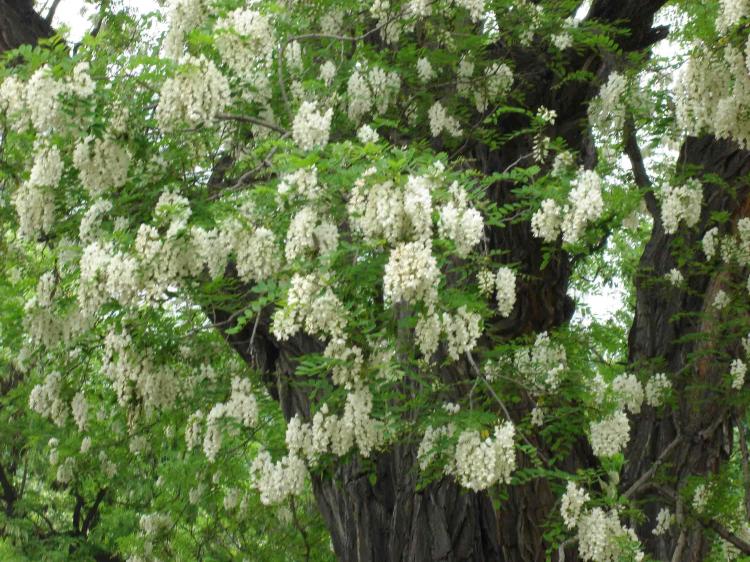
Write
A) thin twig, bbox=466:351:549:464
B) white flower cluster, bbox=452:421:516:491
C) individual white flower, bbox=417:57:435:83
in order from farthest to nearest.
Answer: individual white flower, bbox=417:57:435:83
thin twig, bbox=466:351:549:464
white flower cluster, bbox=452:421:516:491

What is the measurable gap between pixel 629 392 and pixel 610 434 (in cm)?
111

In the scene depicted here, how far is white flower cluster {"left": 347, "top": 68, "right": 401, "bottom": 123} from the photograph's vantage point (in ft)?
22.2

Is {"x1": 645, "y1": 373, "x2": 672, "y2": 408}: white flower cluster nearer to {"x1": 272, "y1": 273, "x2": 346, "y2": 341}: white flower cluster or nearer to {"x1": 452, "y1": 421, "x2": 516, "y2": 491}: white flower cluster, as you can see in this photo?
{"x1": 452, "y1": 421, "x2": 516, "y2": 491}: white flower cluster

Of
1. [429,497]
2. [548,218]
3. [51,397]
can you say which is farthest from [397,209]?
[51,397]

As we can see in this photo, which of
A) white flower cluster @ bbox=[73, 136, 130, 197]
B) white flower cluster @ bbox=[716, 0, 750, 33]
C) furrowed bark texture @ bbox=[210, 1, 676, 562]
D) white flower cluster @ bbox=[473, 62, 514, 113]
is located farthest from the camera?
white flower cluster @ bbox=[473, 62, 514, 113]

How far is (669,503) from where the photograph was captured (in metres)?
7.62

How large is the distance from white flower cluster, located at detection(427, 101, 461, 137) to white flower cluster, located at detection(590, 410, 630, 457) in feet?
6.79

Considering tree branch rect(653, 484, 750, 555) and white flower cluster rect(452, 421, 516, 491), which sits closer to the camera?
white flower cluster rect(452, 421, 516, 491)

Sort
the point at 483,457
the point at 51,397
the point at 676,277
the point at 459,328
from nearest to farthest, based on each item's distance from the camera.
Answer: the point at 459,328
the point at 483,457
the point at 51,397
the point at 676,277

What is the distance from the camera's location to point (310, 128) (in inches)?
223

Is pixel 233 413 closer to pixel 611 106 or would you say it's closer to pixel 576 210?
pixel 576 210

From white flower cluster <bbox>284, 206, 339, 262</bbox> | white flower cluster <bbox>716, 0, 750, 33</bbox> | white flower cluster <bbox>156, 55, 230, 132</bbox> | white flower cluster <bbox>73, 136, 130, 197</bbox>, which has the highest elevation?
white flower cluster <bbox>716, 0, 750, 33</bbox>

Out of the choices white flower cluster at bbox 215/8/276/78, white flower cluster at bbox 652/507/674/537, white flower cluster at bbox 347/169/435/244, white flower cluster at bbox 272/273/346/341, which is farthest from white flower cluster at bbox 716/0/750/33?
white flower cluster at bbox 652/507/674/537

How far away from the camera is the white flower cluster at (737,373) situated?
734cm
